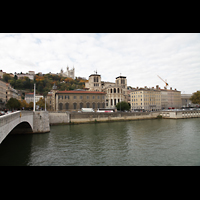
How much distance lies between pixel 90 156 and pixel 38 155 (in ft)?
16.8

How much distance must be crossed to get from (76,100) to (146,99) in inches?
1340

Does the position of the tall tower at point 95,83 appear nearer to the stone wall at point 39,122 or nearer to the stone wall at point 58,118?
the stone wall at point 58,118

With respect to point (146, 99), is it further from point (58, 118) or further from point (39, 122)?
point (39, 122)

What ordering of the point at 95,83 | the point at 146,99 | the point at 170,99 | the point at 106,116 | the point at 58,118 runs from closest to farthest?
the point at 58,118
the point at 106,116
the point at 146,99
the point at 95,83
the point at 170,99

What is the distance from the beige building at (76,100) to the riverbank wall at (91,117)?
9730 millimetres

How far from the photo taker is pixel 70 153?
52.0ft

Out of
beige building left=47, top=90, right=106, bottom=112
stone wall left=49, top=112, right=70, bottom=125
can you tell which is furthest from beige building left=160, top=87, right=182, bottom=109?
stone wall left=49, top=112, right=70, bottom=125

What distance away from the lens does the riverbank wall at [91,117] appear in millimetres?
40950

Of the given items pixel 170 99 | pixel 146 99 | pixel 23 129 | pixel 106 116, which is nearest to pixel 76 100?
pixel 106 116

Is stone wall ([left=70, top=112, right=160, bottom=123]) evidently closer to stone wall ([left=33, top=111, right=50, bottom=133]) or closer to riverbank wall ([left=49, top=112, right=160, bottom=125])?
riverbank wall ([left=49, top=112, right=160, bottom=125])

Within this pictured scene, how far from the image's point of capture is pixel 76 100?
54906mm
